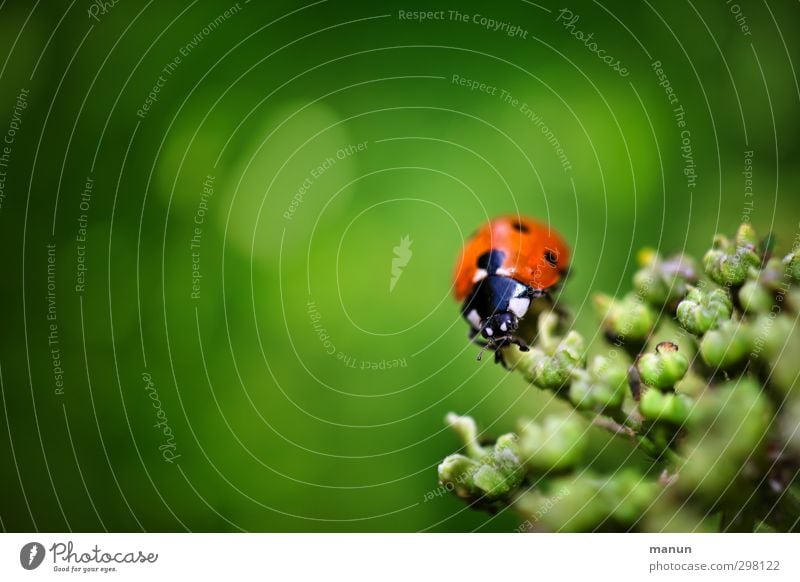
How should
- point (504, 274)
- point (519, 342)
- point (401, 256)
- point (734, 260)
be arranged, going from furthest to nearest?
point (401, 256), point (504, 274), point (519, 342), point (734, 260)

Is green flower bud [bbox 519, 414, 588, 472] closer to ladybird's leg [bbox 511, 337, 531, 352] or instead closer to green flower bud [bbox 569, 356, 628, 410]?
green flower bud [bbox 569, 356, 628, 410]

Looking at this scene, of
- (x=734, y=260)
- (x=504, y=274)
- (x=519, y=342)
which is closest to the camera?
(x=734, y=260)

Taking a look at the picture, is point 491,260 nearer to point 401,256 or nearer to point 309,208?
point 401,256

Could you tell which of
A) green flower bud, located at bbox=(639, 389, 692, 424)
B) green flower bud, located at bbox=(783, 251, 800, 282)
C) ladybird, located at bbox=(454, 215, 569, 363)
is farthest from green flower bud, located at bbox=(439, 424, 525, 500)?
green flower bud, located at bbox=(783, 251, 800, 282)

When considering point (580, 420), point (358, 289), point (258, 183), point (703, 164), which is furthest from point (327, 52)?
point (580, 420)

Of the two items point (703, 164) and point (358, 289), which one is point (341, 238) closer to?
point (358, 289)
